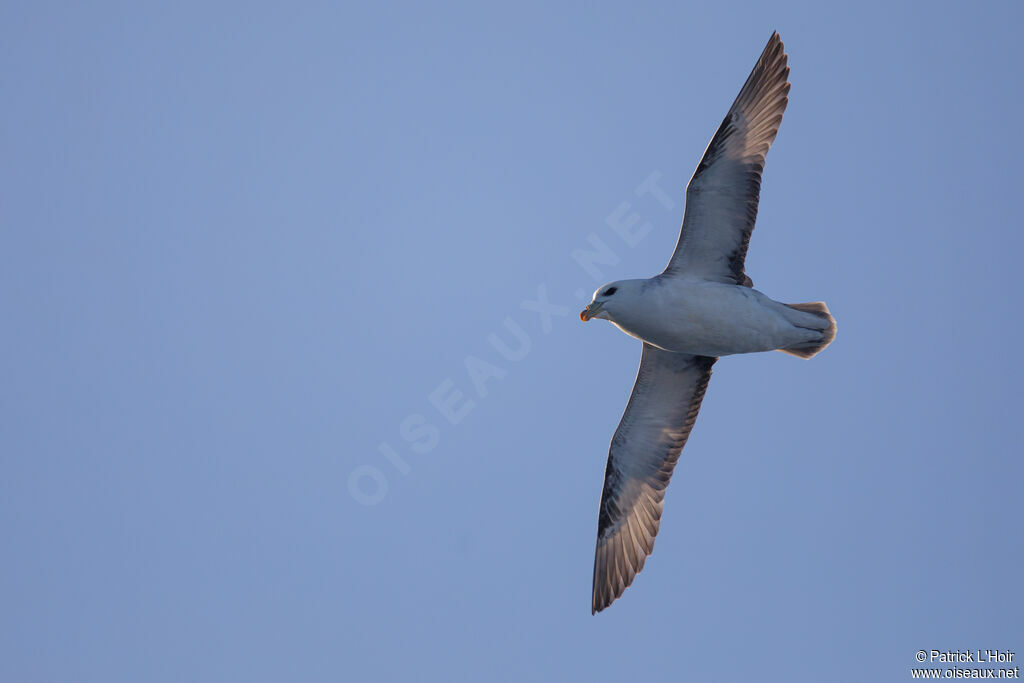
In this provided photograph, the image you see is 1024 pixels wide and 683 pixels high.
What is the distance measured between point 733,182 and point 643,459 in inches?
157

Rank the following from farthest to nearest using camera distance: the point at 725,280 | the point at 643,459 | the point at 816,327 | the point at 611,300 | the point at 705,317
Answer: the point at 643,459 < the point at 725,280 < the point at 816,327 < the point at 611,300 < the point at 705,317

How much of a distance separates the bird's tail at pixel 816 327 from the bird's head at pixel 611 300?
1.99 metres

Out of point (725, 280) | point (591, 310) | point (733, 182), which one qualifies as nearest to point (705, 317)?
point (725, 280)

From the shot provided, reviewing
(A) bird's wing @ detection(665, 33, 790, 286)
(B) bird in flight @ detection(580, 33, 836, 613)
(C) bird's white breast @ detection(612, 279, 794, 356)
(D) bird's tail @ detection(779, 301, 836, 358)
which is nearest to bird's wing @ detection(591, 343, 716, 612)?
(B) bird in flight @ detection(580, 33, 836, 613)

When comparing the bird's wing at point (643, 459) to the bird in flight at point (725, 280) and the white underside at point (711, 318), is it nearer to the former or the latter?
the bird in flight at point (725, 280)

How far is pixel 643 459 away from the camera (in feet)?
44.7

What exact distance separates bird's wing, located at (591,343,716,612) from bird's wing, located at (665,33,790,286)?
1.37 m

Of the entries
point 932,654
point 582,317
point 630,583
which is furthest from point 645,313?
point 932,654

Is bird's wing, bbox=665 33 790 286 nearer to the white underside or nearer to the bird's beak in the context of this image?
the white underside

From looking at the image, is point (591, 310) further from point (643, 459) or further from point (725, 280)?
point (643, 459)

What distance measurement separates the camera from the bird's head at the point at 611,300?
474 inches

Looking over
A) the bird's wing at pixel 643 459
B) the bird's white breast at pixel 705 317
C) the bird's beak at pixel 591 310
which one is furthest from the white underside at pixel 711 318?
the bird's wing at pixel 643 459

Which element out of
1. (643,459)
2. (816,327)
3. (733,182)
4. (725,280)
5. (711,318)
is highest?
(733,182)

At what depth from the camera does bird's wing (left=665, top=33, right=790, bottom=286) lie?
39.0 ft
